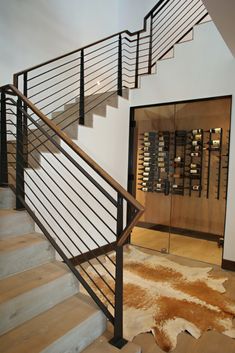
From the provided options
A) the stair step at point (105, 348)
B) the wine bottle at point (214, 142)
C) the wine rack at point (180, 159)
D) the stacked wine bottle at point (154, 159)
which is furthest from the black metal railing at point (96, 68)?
the stair step at point (105, 348)

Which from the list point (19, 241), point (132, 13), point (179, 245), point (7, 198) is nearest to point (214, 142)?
point (179, 245)

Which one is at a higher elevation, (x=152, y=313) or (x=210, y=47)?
(x=210, y=47)

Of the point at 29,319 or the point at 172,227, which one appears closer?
the point at 29,319

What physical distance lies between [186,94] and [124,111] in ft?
3.27

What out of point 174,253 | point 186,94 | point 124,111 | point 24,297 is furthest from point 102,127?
point 24,297

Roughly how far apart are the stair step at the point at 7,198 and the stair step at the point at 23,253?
0.39 metres

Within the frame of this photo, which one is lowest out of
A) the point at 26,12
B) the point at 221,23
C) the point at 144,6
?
the point at 221,23

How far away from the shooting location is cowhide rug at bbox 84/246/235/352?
6.96 ft

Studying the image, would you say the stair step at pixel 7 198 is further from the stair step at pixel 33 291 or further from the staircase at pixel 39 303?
the stair step at pixel 33 291

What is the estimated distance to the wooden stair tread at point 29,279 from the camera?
5.48ft

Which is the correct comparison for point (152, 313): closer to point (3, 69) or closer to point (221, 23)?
point (221, 23)

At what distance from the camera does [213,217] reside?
4762mm

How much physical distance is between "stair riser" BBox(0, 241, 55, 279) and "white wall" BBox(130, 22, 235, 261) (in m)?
2.30

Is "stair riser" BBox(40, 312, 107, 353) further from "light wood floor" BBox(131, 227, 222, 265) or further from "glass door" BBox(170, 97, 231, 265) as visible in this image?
"glass door" BBox(170, 97, 231, 265)
